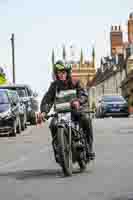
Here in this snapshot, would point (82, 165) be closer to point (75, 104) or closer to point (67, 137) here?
point (67, 137)

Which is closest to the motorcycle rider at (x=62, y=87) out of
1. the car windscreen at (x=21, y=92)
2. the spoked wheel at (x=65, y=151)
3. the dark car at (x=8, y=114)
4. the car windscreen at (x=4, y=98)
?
the spoked wheel at (x=65, y=151)

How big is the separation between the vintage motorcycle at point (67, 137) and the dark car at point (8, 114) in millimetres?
15779

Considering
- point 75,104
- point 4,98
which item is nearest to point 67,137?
point 75,104

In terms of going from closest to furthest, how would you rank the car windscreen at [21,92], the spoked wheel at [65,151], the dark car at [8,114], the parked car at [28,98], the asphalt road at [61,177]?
the asphalt road at [61,177] < the spoked wheel at [65,151] < the dark car at [8,114] < the parked car at [28,98] < the car windscreen at [21,92]

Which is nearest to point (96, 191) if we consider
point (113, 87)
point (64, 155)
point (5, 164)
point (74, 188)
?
point (74, 188)

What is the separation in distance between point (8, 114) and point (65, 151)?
16.4 meters

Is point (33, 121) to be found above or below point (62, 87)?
below

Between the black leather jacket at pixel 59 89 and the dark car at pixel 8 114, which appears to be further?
the dark car at pixel 8 114

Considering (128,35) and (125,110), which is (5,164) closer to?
(125,110)

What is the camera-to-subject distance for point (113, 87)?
5655 inches

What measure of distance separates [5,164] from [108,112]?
118 ft

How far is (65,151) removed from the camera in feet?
41.7

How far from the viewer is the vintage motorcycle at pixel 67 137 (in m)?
12.6

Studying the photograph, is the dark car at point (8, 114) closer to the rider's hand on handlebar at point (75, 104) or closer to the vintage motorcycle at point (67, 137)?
the vintage motorcycle at point (67, 137)
